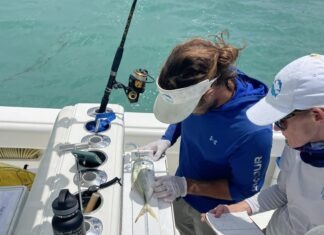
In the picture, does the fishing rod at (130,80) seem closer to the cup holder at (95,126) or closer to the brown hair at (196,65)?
the cup holder at (95,126)

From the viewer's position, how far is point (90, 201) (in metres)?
1.48

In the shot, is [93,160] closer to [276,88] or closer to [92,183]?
[92,183]

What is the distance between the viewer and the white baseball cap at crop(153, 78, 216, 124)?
1.65m

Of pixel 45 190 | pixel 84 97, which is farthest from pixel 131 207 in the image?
pixel 84 97

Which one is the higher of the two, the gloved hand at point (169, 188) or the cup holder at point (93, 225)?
the gloved hand at point (169, 188)

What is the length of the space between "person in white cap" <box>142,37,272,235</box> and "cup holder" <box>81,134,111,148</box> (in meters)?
0.27

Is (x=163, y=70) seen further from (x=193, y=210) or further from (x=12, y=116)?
(x=12, y=116)

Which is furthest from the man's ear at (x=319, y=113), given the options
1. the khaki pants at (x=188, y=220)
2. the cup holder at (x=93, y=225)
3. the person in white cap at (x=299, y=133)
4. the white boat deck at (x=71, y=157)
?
the khaki pants at (x=188, y=220)

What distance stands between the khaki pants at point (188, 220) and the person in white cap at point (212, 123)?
3cm

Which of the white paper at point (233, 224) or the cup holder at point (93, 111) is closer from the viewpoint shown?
the white paper at point (233, 224)

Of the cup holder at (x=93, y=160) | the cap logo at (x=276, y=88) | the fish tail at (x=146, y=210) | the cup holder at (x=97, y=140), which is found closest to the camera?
→ the cap logo at (x=276, y=88)

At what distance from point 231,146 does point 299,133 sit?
0.44m

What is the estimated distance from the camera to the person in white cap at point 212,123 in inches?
66.1

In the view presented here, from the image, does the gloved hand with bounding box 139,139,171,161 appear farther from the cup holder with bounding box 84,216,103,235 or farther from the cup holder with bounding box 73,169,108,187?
the cup holder with bounding box 84,216,103,235
